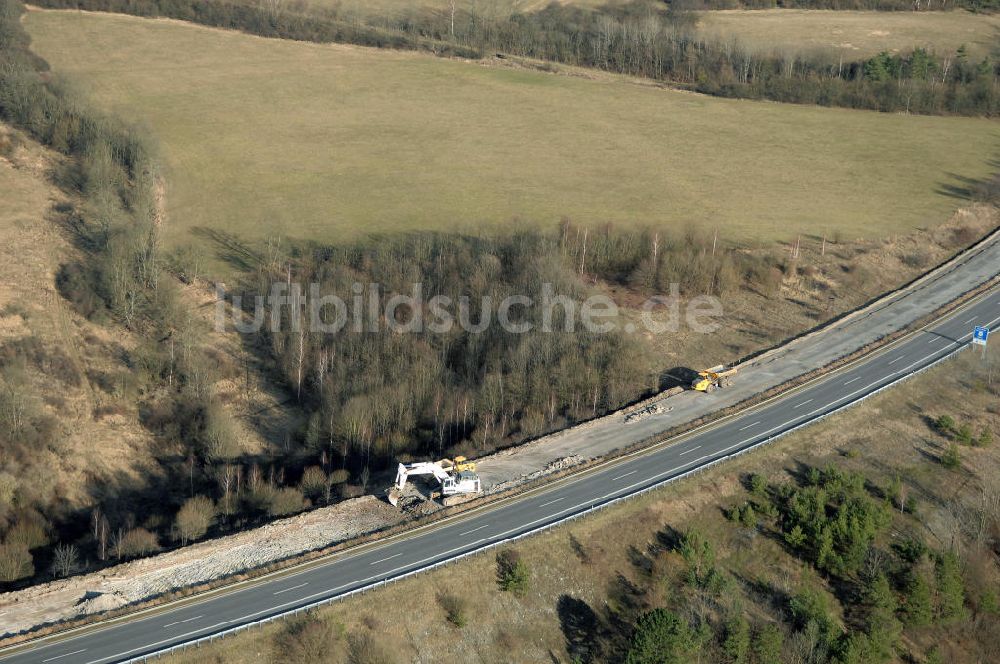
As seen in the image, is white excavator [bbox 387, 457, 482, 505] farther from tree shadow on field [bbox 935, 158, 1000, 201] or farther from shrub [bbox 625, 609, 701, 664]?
tree shadow on field [bbox 935, 158, 1000, 201]

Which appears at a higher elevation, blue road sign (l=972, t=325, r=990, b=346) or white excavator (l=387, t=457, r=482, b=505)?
blue road sign (l=972, t=325, r=990, b=346)

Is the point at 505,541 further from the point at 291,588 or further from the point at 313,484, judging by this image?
the point at 313,484

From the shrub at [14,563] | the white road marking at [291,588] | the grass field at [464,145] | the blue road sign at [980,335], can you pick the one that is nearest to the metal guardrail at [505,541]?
the white road marking at [291,588]

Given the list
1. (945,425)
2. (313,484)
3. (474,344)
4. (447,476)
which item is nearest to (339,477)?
(313,484)

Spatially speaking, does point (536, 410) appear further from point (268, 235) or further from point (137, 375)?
point (268, 235)

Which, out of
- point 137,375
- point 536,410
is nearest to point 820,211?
point 536,410

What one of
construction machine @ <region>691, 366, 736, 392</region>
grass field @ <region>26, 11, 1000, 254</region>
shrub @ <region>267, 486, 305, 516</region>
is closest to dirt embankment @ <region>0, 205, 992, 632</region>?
shrub @ <region>267, 486, 305, 516</region>

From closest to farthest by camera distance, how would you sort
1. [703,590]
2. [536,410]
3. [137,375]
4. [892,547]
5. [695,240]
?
1. [703,590]
2. [892,547]
3. [536,410]
4. [137,375]
5. [695,240]
